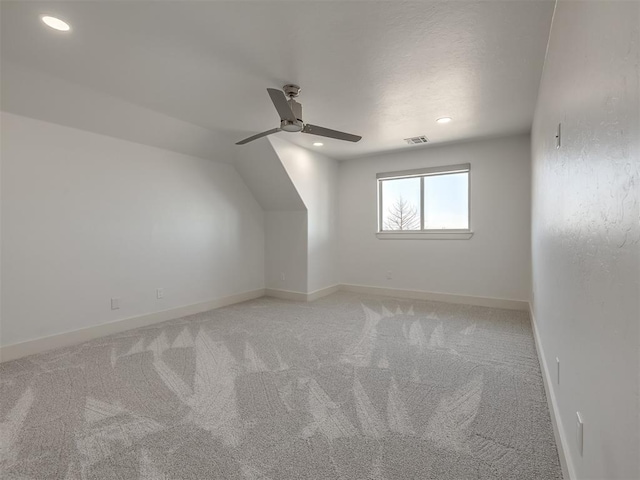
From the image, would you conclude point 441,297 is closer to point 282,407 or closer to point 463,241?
point 463,241

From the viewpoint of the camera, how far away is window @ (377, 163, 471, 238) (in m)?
4.80

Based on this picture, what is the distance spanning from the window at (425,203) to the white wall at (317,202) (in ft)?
2.78

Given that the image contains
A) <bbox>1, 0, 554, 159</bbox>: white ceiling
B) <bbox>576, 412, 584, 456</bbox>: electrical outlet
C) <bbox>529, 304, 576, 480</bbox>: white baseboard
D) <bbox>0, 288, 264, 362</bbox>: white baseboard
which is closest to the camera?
<bbox>576, 412, 584, 456</bbox>: electrical outlet

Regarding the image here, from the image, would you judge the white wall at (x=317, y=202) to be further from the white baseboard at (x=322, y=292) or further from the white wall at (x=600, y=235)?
the white wall at (x=600, y=235)

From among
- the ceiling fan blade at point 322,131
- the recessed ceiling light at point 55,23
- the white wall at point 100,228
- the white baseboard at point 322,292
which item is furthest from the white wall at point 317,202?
the recessed ceiling light at point 55,23

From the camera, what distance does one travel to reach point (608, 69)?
890mm

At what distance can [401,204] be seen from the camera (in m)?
5.38

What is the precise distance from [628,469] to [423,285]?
444 cm

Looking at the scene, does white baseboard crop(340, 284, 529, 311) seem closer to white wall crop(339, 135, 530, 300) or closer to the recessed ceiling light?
white wall crop(339, 135, 530, 300)

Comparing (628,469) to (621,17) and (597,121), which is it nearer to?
(597,121)

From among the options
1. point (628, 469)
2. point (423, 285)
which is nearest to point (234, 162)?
point (423, 285)

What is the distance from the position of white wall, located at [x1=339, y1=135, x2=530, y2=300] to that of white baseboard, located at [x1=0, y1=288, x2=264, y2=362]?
2.52 metres

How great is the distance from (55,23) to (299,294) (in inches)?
161

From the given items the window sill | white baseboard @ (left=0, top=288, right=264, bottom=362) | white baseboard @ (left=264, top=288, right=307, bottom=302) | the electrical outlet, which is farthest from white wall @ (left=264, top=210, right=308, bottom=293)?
the electrical outlet
